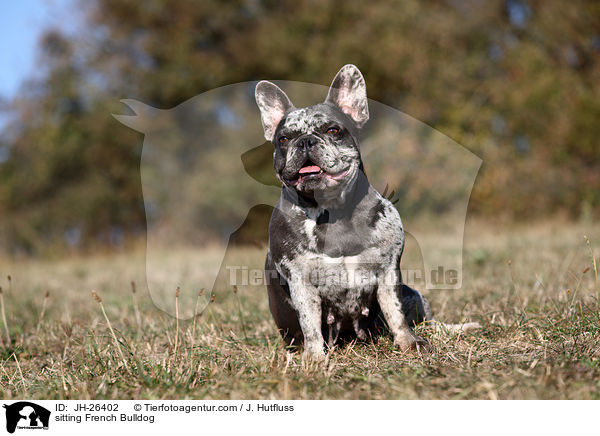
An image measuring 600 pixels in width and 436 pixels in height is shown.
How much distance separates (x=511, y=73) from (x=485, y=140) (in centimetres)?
266

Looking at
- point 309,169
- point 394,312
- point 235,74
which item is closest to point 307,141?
point 309,169

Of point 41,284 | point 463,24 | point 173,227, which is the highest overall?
point 463,24

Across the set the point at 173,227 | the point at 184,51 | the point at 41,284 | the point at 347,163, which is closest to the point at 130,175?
the point at 184,51

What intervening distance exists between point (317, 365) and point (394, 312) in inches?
20.5

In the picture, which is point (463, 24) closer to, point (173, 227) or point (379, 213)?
point (173, 227)

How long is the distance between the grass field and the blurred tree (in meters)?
10.6

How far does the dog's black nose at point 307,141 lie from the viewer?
2670mm

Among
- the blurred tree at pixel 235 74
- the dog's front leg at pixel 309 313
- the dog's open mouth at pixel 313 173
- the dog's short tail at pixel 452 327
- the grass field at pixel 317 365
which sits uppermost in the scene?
the blurred tree at pixel 235 74

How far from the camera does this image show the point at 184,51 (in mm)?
15195
